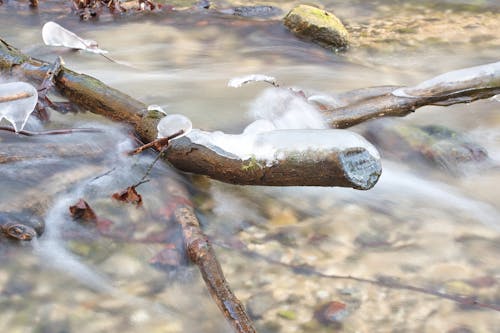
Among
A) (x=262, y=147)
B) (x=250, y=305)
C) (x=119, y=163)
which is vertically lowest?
(x=250, y=305)

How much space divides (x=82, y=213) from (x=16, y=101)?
698 mm

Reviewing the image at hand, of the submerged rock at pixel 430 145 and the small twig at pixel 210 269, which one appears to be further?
the submerged rock at pixel 430 145

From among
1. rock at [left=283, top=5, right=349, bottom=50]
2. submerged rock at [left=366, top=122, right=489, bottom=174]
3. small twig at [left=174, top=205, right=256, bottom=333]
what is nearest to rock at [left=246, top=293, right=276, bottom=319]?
small twig at [left=174, top=205, right=256, bottom=333]

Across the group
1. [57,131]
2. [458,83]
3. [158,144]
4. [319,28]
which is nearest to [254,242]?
[158,144]

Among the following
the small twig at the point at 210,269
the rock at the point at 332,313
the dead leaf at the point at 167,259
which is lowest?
the rock at the point at 332,313

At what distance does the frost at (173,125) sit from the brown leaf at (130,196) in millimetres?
319

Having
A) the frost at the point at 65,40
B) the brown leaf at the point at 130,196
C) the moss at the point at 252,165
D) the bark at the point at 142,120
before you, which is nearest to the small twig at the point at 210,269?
the bark at the point at 142,120

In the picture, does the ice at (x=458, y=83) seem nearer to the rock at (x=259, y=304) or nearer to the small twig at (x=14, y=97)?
the rock at (x=259, y=304)

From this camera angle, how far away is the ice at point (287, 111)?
3426 mm

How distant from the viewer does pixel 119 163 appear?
3.14 metres

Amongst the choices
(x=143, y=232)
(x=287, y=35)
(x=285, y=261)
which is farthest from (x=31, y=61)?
(x=287, y=35)

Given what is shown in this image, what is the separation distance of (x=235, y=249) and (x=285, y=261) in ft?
0.79

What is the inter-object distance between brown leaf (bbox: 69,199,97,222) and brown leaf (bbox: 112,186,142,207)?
178mm

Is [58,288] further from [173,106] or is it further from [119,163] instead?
[173,106]
